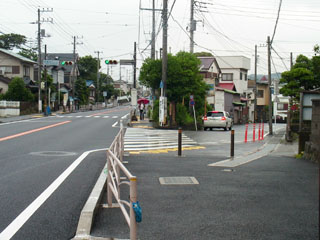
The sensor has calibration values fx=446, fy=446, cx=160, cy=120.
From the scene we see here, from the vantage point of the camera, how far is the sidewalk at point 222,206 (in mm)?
5805

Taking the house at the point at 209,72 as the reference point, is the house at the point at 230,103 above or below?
below

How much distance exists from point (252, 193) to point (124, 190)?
240 centimetres

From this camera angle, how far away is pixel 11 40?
3223 inches

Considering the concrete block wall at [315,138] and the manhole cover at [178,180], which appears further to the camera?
the concrete block wall at [315,138]

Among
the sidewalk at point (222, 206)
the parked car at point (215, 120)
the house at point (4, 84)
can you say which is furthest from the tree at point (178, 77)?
the house at point (4, 84)

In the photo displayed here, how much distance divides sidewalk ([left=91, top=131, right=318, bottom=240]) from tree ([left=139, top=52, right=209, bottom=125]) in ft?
73.2

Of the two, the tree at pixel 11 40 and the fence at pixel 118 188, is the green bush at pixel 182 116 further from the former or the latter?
the tree at pixel 11 40

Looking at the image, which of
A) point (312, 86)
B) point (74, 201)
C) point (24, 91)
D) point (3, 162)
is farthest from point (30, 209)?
point (24, 91)

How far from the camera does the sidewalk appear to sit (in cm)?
580

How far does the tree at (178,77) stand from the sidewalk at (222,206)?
22.3 meters

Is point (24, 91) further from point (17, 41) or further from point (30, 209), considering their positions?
point (30, 209)

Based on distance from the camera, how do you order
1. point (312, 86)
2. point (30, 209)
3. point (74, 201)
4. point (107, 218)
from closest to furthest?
point (107, 218)
point (30, 209)
point (74, 201)
point (312, 86)

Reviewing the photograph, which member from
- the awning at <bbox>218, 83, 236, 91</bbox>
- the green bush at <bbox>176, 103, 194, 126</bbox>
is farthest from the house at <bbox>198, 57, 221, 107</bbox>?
the green bush at <bbox>176, 103, 194, 126</bbox>

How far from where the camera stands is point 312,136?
13.8 metres
